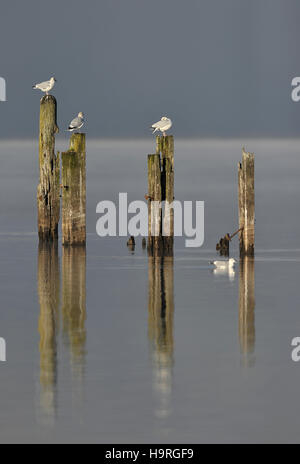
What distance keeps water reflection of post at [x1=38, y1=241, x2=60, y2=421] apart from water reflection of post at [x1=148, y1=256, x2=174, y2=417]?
90cm

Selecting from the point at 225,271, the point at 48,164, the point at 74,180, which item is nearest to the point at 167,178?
the point at 74,180

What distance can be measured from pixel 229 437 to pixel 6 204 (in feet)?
112

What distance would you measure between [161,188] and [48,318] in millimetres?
7831

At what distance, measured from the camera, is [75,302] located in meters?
16.3

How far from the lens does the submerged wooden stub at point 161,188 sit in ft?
72.4

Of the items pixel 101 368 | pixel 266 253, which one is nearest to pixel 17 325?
pixel 101 368

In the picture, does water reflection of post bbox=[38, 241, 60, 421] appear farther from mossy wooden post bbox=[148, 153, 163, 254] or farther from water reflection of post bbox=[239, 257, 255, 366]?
water reflection of post bbox=[239, 257, 255, 366]

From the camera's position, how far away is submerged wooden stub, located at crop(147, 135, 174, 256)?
22062 millimetres

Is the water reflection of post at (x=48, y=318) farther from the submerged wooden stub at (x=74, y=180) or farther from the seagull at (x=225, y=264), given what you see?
the seagull at (x=225, y=264)

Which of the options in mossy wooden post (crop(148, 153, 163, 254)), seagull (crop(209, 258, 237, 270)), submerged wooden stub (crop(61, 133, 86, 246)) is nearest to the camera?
seagull (crop(209, 258, 237, 270))

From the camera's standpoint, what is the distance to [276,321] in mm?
Result: 14656

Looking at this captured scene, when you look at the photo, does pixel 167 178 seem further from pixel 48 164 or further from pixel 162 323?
pixel 162 323

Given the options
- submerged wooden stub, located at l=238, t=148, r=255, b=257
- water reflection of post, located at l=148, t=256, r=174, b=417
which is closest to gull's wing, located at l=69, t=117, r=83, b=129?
water reflection of post, located at l=148, t=256, r=174, b=417
